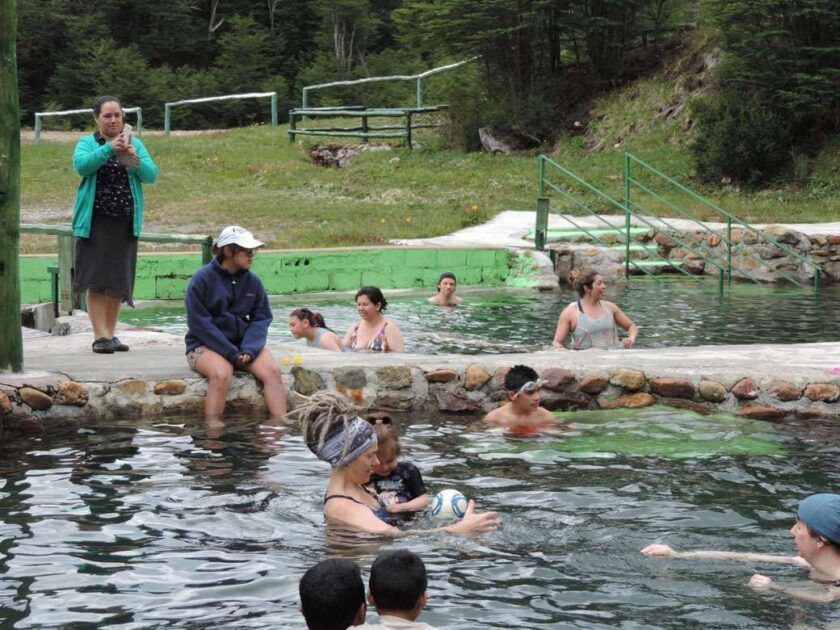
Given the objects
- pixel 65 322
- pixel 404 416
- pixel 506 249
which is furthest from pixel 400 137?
pixel 404 416

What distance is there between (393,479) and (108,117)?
3758mm

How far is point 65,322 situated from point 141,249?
223 inches

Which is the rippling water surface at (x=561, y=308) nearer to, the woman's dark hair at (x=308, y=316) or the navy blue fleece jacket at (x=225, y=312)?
the woman's dark hair at (x=308, y=316)

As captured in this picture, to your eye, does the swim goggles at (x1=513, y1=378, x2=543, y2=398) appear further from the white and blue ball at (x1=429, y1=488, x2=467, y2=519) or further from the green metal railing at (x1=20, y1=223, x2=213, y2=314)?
the green metal railing at (x1=20, y1=223, x2=213, y2=314)

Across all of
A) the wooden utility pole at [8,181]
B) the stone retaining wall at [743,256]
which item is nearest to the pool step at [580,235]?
the stone retaining wall at [743,256]

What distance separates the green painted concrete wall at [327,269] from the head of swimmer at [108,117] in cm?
625

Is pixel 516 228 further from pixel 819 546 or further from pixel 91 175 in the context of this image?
pixel 819 546

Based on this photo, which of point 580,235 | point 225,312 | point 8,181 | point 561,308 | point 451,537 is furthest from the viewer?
point 580,235

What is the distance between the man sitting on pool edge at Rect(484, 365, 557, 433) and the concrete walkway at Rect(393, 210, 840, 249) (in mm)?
9289

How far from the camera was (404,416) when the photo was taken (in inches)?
368

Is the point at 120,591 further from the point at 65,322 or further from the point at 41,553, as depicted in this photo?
the point at 65,322

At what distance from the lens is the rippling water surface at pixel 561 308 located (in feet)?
43.0

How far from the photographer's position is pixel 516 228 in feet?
68.1

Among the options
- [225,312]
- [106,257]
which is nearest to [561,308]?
[225,312]
